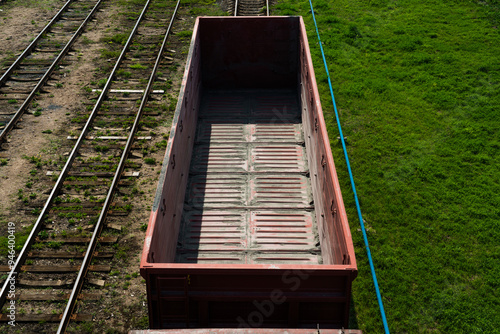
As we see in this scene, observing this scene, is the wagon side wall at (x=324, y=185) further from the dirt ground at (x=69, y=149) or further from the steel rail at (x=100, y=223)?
the steel rail at (x=100, y=223)

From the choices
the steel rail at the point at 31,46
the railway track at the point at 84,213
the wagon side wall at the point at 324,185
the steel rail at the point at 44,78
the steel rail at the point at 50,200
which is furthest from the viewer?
the steel rail at the point at 31,46

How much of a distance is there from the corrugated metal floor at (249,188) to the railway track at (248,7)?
621 cm

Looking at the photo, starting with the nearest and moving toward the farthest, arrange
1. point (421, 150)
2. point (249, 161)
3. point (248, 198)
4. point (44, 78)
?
point (248, 198) < point (249, 161) < point (421, 150) < point (44, 78)

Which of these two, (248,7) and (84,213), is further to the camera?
(248,7)

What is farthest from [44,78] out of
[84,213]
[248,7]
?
[248,7]

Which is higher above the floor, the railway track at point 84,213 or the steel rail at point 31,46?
the steel rail at point 31,46

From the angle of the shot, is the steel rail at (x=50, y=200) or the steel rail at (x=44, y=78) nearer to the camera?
the steel rail at (x=50, y=200)

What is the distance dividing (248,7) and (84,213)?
37.0 feet

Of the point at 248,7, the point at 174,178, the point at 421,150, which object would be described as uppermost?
the point at 174,178

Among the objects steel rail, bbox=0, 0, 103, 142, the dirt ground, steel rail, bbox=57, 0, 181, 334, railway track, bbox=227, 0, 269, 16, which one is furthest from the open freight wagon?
railway track, bbox=227, 0, 269, 16

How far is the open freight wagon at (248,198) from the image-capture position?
5.39 meters

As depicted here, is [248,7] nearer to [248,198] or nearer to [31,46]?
[31,46]

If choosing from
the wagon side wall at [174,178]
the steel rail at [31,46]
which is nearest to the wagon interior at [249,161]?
the wagon side wall at [174,178]

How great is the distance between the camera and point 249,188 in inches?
353
